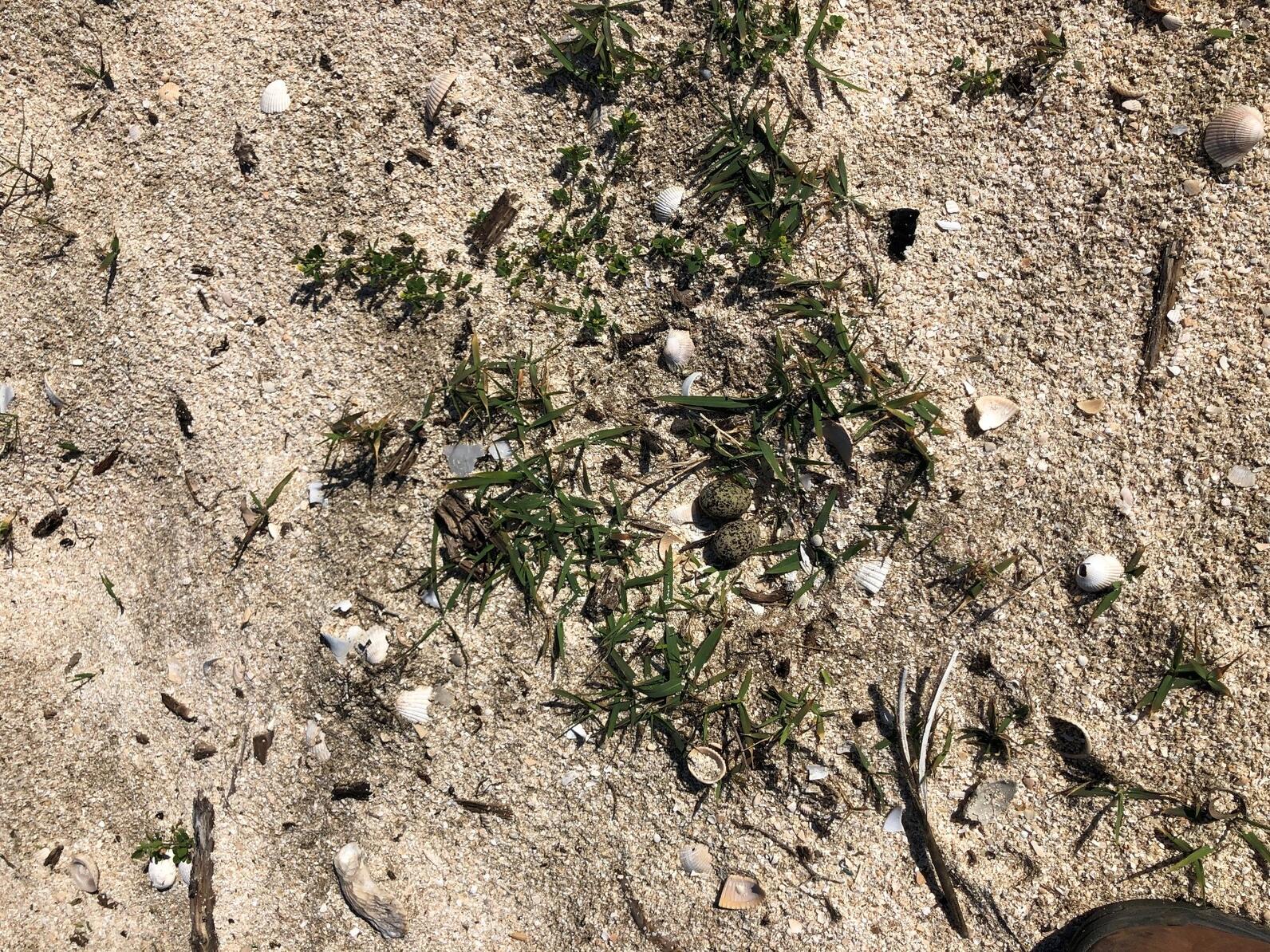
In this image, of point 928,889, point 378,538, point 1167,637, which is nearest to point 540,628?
point 378,538

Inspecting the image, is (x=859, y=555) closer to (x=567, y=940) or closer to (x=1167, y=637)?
(x=1167, y=637)

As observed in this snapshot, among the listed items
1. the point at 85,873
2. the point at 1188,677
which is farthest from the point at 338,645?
the point at 1188,677

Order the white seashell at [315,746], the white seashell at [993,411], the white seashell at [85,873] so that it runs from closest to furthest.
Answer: the white seashell at [993,411], the white seashell at [315,746], the white seashell at [85,873]

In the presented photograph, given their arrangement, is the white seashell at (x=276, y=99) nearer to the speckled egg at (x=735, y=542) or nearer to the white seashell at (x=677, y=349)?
the white seashell at (x=677, y=349)

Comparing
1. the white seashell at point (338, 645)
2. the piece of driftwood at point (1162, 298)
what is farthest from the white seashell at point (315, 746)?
the piece of driftwood at point (1162, 298)

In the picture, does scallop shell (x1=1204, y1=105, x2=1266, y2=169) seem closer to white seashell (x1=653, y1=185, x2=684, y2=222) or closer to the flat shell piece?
white seashell (x1=653, y1=185, x2=684, y2=222)

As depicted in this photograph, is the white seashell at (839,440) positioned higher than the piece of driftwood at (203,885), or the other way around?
the white seashell at (839,440)
